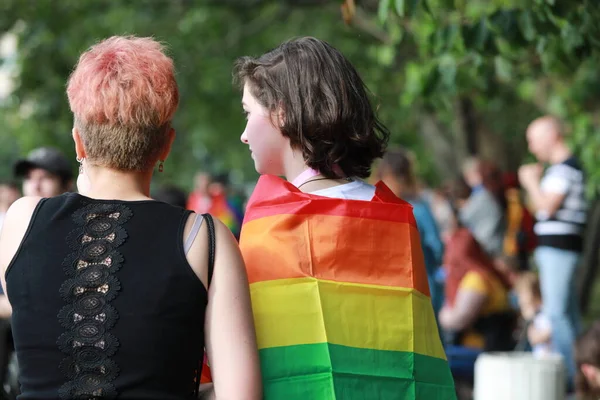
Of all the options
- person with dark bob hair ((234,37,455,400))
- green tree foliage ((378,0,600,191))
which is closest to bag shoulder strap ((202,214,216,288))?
person with dark bob hair ((234,37,455,400))

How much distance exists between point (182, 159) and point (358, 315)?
26084 mm

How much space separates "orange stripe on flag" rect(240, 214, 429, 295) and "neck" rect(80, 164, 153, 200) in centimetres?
37

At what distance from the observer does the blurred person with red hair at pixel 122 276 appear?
2480 millimetres

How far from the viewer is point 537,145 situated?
8656 millimetres

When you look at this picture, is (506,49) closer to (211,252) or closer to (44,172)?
(44,172)

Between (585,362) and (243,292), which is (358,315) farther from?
(585,362)

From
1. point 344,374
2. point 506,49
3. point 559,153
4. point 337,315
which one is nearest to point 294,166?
point 337,315

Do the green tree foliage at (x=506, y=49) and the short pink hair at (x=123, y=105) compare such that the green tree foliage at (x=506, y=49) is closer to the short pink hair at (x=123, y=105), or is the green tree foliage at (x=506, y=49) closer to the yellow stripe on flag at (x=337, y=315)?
the yellow stripe on flag at (x=337, y=315)

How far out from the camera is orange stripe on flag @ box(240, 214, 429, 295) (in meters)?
2.84

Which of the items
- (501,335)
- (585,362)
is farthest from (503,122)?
(585,362)

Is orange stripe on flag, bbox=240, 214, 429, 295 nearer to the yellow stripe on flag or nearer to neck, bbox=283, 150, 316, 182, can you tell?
the yellow stripe on flag

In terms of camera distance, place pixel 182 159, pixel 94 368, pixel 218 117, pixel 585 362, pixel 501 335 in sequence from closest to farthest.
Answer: pixel 94 368, pixel 585 362, pixel 501 335, pixel 218 117, pixel 182 159

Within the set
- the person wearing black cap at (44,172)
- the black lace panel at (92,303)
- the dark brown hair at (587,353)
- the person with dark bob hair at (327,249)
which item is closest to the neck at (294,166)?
the person with dark bob hair at (327,249)

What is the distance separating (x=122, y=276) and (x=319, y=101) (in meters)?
0.75
